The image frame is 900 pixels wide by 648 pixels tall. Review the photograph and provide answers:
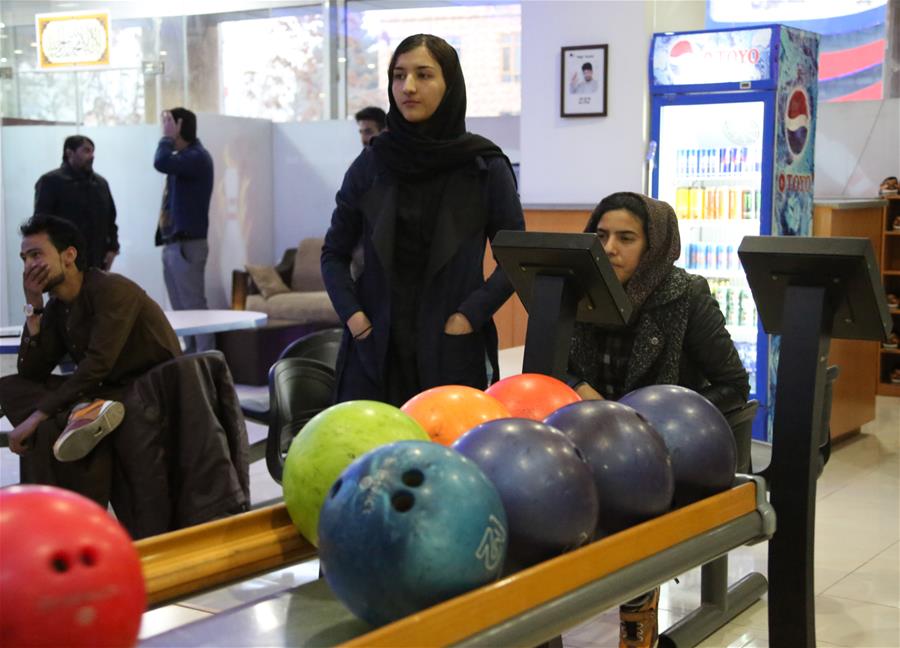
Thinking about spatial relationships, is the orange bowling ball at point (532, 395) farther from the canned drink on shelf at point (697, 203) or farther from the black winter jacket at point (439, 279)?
the canned drink on shelf at point (697, 203)

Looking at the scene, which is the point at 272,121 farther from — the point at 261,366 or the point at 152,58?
the point at 261,366

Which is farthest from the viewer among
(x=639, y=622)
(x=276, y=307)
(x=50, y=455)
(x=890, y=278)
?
(x=276, y=307)

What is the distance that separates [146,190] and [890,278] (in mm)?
6039

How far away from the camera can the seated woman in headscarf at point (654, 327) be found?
3074 mm

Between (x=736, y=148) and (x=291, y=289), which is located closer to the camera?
(x=736, y=148)

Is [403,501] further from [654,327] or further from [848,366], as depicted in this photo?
[848,366]

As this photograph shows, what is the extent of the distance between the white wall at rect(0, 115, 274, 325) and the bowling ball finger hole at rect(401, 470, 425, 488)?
841 centimetres

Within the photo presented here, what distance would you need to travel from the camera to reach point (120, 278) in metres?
3.98

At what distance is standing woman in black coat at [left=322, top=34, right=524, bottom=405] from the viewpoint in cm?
295

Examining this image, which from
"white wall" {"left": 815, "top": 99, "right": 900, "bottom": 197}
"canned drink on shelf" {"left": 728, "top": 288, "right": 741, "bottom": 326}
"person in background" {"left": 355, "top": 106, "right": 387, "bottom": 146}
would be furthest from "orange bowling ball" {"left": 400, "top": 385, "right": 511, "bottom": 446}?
"white wall" {"left": 815, "top": 99, "right": 900, "bottom": 197}

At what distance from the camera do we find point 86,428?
3623 mm

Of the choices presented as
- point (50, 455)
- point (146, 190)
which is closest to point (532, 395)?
point (50, 455)

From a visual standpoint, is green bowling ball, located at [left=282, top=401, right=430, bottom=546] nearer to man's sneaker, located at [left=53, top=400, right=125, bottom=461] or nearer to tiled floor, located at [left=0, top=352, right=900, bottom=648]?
tiled floor, located at [left=0, top=352, right=900, bottom=648]

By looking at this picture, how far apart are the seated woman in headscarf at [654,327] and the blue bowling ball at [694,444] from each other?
2.98 ft
